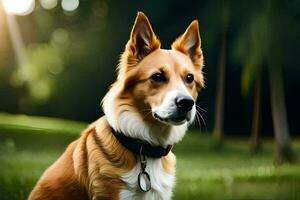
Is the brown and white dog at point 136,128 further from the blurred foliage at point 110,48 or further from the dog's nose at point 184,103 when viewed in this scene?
the blurred foliage at point 110,48

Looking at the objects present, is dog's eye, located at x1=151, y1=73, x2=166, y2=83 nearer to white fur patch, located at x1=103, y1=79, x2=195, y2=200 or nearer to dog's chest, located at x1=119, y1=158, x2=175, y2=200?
white fur patch, located at x1=103, y1=79, x2=195, y2=200

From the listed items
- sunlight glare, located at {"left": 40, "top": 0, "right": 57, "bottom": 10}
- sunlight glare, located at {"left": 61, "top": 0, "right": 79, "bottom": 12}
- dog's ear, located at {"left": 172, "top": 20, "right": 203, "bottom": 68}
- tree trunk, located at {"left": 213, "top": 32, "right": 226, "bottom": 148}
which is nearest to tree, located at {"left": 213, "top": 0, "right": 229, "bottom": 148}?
tree trunk, located at {"left": 213, "top": 32, "right": 226, "bottom": 148}

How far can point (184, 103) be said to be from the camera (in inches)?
91.2

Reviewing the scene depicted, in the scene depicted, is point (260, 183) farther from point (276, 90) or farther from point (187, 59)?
point (187, 59)

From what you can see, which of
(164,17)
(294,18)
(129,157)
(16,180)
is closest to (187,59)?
(129,157)

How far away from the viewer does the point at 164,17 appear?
3.75 m

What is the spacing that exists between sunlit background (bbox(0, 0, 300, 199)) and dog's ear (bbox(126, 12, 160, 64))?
1086 mm

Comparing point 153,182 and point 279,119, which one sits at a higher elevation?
point 153,182

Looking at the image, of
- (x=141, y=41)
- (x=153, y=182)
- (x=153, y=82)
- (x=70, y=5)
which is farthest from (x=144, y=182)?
(x=70, y=5)

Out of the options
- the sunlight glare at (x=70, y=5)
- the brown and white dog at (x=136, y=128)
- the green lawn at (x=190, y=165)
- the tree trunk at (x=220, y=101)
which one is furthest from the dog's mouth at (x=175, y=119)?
the sunlight glare at (x=70, y=5)

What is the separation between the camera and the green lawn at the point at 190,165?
3.55 m

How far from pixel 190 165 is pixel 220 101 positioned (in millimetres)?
496

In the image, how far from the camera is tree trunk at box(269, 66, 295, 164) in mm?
4094

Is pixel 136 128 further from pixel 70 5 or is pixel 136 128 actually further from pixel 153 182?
pixel 70 5
